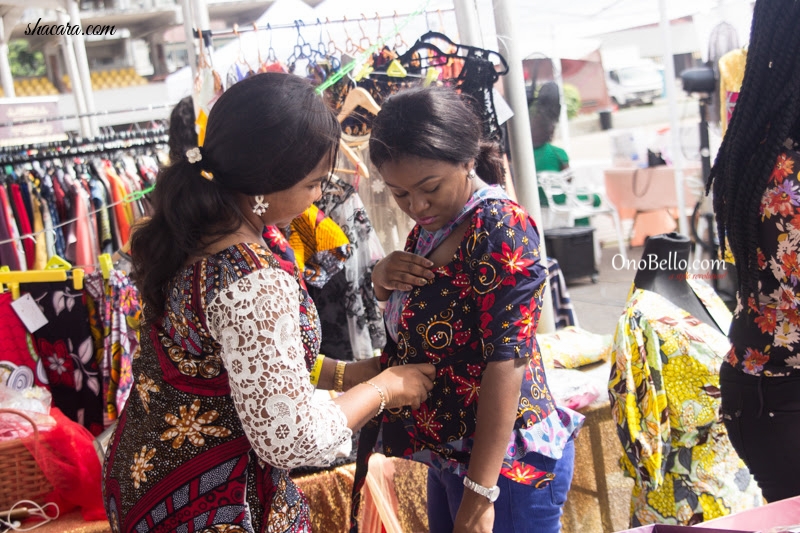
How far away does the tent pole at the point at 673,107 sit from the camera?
5918mm

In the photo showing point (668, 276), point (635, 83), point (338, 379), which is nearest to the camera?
point (338, 379)

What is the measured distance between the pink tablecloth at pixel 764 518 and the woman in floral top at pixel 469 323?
377mm

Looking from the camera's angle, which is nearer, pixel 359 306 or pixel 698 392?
pixel 698 392

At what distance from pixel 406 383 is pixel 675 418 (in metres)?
0.99

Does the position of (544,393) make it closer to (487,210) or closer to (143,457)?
(487,210)

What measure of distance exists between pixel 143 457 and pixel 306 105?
0.71m

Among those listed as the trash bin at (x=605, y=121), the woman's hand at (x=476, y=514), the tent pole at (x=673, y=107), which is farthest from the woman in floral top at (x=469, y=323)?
the trash bin at (x=605, y=121)

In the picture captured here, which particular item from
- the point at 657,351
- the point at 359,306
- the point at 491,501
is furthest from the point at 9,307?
the point at 657,351

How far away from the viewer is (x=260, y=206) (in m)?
1.34

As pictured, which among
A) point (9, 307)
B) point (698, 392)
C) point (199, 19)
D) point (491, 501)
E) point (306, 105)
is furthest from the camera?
point (199, 19)

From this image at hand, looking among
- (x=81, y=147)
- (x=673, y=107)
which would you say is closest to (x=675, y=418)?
(x=81, y=147)

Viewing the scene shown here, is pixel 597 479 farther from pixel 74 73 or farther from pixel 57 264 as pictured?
pixel 74 73

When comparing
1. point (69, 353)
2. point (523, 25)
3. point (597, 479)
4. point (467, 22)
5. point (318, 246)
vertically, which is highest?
point (523, 25)

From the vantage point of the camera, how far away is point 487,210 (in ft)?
4.66
